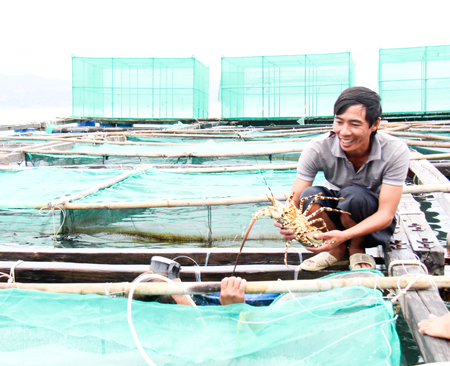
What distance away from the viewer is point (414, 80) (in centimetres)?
1370

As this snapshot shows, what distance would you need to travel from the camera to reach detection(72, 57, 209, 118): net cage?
1477 cm

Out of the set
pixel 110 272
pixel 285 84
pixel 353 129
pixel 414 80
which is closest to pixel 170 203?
pixel 110 272

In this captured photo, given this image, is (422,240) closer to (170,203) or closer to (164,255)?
(164,255)

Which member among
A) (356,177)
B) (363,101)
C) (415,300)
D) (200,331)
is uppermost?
(363,101)

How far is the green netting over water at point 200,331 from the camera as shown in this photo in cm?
150

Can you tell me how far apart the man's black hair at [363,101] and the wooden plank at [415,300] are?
709mm

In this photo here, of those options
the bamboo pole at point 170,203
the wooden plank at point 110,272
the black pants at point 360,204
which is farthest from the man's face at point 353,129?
the bamboo pole at point 170,203

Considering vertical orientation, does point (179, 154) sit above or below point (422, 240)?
above

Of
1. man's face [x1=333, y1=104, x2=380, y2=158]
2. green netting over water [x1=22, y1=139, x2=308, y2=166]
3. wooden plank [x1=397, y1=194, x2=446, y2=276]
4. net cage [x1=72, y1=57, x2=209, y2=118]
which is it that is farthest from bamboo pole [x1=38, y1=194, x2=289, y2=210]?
net cage [x1=72, y1=57, x2=209, y2=118]

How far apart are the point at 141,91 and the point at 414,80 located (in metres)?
9.29

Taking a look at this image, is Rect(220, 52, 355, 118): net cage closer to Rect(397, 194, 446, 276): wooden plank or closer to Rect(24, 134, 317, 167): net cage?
Rect(24, 134, 317, 167): net cage

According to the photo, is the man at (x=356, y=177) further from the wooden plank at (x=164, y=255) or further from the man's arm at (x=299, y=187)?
the wooden plank at (x=164, y=255)

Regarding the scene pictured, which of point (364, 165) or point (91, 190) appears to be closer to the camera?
point (364, 165)

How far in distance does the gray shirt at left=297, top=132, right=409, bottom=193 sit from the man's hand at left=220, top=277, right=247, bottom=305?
3.01ft
